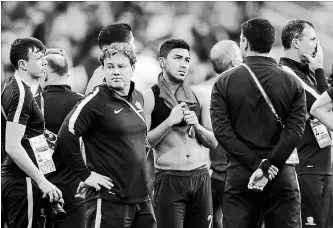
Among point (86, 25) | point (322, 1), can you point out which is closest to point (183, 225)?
point (86, 25)

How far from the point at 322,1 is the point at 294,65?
372 centimetres

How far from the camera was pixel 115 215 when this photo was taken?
5.07m

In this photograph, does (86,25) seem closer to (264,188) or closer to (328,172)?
(328,172)

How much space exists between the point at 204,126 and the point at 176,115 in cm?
44

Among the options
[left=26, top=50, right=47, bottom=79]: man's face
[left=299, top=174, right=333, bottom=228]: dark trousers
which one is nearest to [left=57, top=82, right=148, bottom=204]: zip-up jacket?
[left=26, top=50, right=47, bottom=79]: man's face

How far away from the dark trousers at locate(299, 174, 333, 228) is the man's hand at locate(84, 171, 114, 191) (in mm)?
2127

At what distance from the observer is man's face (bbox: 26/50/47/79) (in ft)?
20.3

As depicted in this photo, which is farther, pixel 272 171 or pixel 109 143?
pixel 272 171

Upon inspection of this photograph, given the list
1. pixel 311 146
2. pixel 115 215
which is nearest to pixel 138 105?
→ pixel 115 215

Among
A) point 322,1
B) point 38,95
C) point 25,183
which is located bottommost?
point 25,183

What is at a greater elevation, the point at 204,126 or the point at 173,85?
the point at 173,85

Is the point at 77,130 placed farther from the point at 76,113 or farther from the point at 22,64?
the point at 22,64

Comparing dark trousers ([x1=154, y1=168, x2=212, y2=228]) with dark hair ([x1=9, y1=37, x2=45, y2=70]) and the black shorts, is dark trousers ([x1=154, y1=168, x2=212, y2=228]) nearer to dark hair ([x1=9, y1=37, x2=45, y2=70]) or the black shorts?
the black shorts

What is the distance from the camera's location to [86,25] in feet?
32.1
